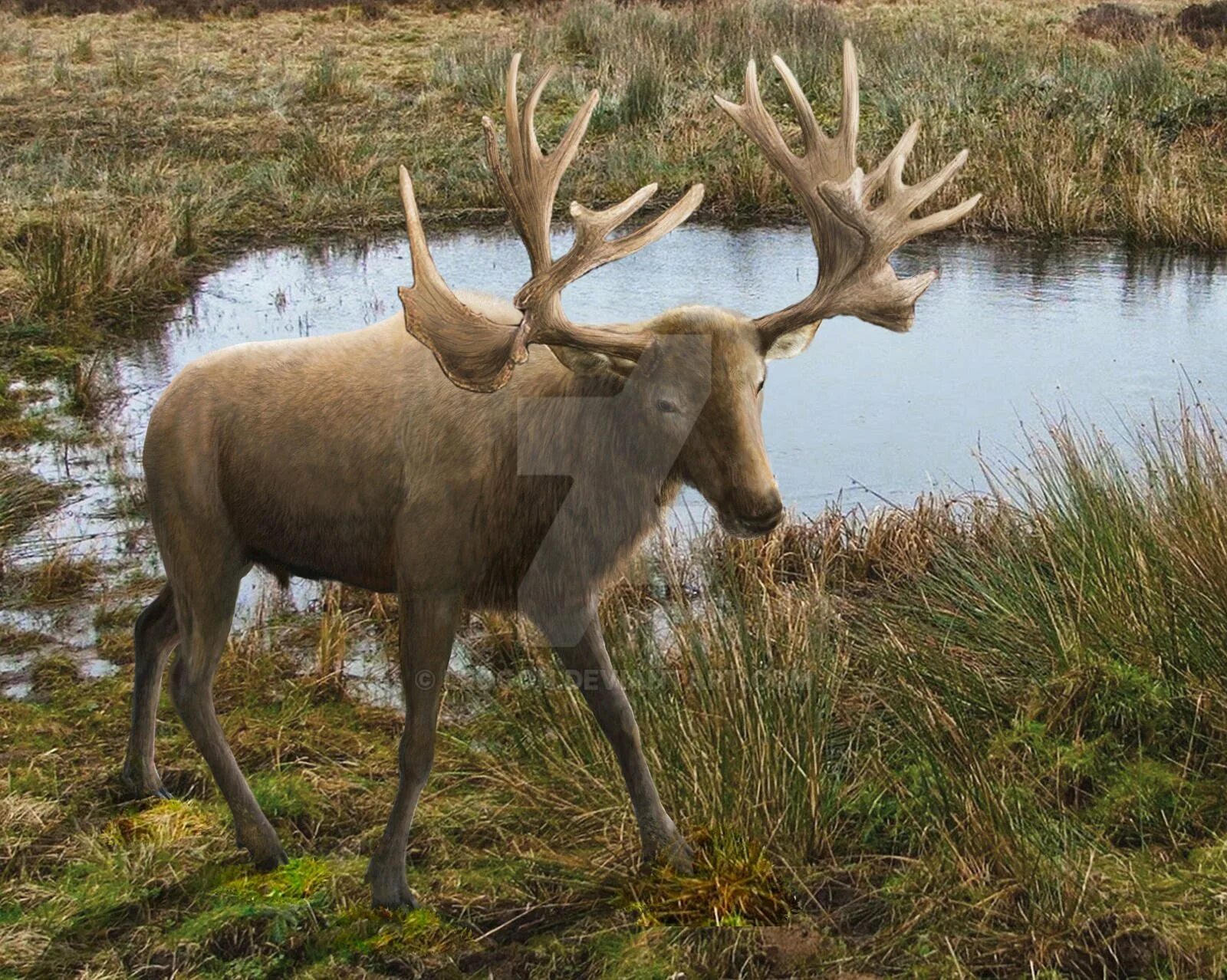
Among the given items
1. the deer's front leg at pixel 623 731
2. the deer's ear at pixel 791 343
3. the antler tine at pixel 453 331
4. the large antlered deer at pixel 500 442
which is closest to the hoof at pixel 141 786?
the large antlered deer at pixel 500 442

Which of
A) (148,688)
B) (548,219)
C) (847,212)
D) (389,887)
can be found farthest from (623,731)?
(148,688)

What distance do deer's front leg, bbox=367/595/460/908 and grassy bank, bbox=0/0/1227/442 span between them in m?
4.70

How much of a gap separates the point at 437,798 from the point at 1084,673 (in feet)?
6.24

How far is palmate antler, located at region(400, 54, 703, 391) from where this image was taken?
357cm

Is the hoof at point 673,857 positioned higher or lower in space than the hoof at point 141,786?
higher

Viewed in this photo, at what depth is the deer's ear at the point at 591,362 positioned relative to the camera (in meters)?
3.66

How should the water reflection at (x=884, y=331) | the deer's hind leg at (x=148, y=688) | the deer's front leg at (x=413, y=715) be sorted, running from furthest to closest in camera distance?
1. the water reflection at (x=884, y=331)
2. the deer's hind leg at (x=148, y=688)
3. the deer's front leg at (x=413, y=715)

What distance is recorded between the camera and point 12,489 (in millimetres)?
6980

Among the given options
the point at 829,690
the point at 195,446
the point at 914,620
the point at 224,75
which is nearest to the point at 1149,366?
the point at 914,620

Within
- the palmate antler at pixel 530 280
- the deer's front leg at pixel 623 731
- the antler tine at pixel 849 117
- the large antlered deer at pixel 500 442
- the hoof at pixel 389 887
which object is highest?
the antler tine at pixel 849 117

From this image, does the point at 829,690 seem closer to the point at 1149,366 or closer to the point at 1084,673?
the point at 1084,673

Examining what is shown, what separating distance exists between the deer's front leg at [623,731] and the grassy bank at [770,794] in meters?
0.09

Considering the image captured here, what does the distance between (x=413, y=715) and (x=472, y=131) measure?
12.9m

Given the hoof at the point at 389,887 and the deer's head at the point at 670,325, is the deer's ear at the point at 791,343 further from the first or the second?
the hoof at the point at 389,887
